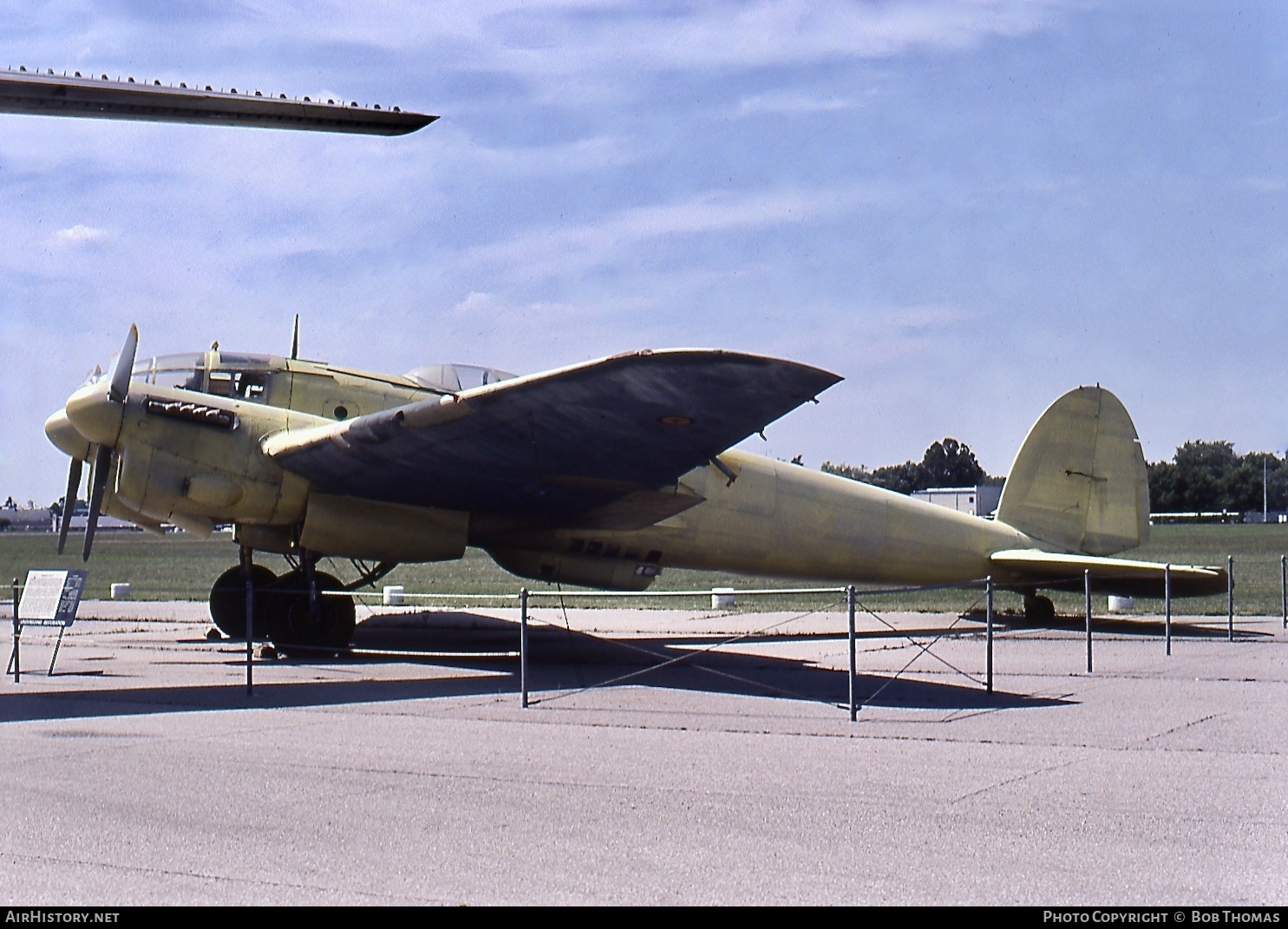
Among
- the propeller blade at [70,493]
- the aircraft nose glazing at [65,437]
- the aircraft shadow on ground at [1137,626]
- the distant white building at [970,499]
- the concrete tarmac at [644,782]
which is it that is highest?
the distant white building at [970,499]

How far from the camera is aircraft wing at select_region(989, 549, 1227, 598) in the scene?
656 inches

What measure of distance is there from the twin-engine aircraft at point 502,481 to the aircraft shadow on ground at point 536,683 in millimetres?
1011

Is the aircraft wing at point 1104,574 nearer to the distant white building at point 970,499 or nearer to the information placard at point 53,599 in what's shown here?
the information placard at point 53,599

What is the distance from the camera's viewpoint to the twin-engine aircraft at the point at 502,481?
34.4ft

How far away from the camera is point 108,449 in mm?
12977

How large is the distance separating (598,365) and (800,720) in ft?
10.2

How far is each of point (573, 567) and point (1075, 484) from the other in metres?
8.46

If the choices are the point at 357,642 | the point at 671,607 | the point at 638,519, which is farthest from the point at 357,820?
the point at 671,607

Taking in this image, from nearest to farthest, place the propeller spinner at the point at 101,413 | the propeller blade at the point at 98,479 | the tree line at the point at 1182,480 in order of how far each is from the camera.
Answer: the propeller spinner at the point at 101,413
the propeller blade at the point at 98,479
the tree line at the point at 1182,480

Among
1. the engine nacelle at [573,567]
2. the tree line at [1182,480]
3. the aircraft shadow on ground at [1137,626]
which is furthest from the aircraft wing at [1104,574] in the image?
the tree line at [1182,480]

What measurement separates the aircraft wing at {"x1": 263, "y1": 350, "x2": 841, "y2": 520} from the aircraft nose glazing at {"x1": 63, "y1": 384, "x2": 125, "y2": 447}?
1.51 m

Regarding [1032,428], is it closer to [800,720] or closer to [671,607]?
[671,607]

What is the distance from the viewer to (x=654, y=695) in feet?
35.2

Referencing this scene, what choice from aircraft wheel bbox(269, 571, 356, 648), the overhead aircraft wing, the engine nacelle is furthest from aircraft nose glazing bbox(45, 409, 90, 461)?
the overhead aircraft wing
